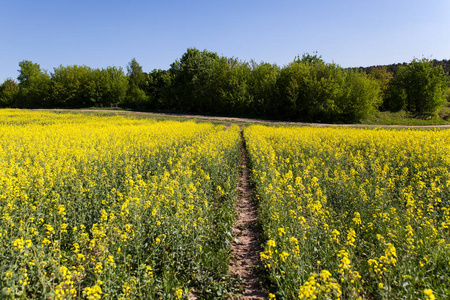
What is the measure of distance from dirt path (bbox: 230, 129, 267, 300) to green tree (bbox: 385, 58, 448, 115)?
5248cm

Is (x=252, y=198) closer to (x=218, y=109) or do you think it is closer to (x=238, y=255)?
(x=238, y=255)

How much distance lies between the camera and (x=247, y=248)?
5.91 meters

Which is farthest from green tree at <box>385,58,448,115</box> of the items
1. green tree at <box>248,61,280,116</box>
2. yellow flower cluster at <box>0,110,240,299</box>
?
yellow flower cluster at <box>0,110,240,299</box>

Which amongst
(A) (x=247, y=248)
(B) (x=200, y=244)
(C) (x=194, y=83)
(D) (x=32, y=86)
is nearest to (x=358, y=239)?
(A) (x=247, y=248)

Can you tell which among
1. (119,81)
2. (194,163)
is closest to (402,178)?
(194,163)

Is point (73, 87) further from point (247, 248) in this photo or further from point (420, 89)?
point (420, 89)

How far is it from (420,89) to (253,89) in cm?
3118

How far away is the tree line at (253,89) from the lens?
43.5m

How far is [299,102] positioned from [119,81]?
171 feet

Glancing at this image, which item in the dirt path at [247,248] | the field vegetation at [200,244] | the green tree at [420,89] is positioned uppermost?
the green tree at [420,89]

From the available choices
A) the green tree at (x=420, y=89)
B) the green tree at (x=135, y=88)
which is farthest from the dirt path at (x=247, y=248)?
the green tree at (x=135, y=88)

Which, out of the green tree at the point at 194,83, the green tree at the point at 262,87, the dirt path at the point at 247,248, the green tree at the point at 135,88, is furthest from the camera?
the green tree at the point at 135,88

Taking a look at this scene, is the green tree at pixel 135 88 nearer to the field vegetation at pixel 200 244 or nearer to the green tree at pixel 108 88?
the green tree at pixel 108 88

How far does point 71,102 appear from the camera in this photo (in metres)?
71.9
